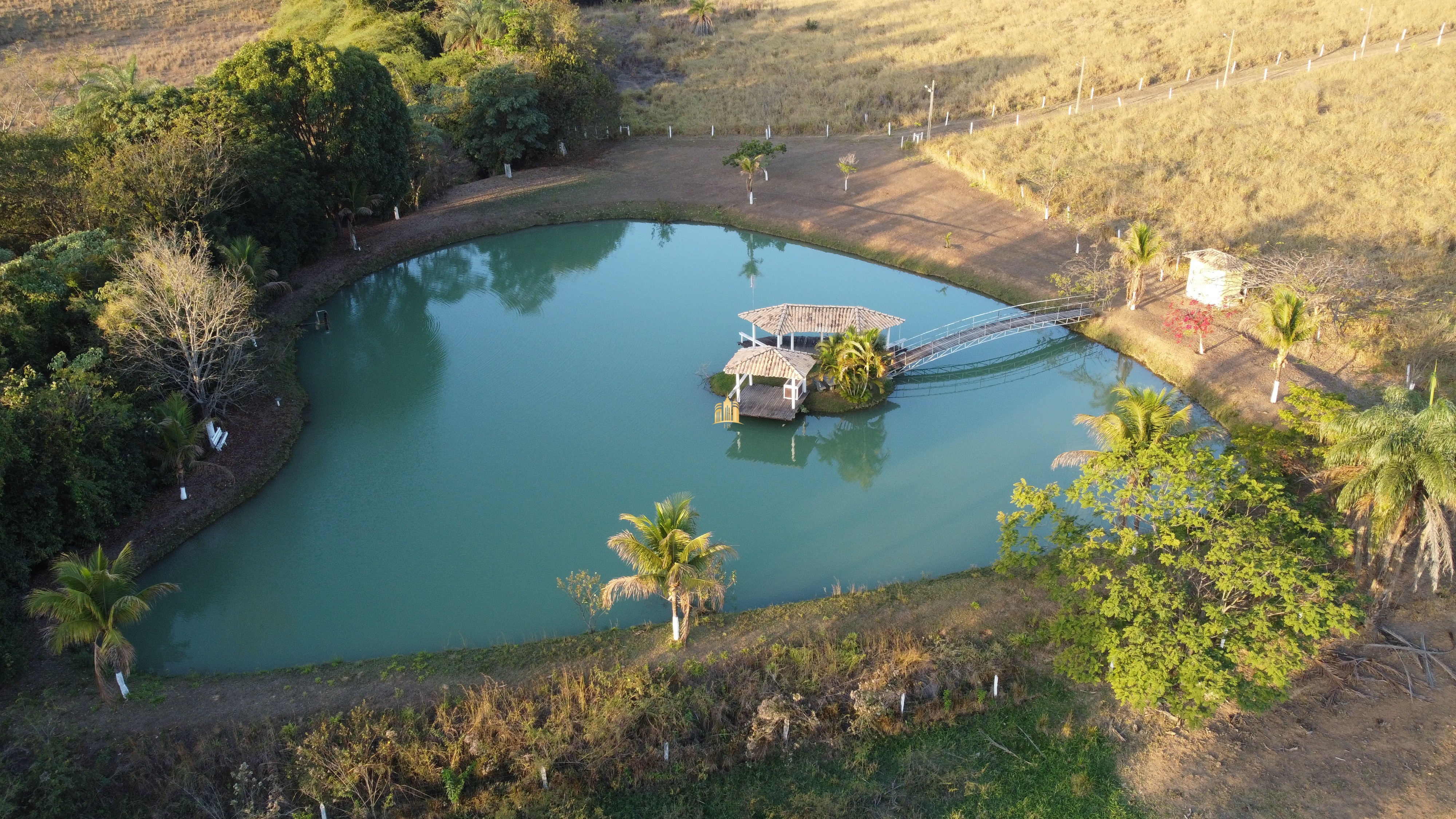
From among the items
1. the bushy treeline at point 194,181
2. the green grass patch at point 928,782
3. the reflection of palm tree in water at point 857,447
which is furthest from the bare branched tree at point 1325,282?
the bushy treeline at point 194,181

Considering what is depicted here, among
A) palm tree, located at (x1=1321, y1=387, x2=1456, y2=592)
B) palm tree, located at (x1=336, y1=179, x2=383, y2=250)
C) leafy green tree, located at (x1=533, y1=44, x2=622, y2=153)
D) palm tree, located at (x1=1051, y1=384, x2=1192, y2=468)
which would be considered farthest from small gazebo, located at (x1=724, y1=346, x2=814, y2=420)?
leafy green tree, located at (x1=533, y1=44, x2=622, y2=153)

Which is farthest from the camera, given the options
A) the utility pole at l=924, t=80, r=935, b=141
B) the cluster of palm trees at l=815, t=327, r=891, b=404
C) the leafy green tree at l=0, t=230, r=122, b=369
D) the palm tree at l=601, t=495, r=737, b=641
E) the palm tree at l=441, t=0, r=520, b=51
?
the palm tree at l=441, t=0, r=520, b=51

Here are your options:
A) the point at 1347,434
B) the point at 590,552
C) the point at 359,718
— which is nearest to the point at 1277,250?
the point at 1347,434

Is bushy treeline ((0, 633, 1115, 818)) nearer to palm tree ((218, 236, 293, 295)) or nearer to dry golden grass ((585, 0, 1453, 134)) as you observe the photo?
palm tree ((218, 236, 293, 295))

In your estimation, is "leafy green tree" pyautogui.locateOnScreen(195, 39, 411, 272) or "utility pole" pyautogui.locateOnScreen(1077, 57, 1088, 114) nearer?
"leafy green tree" pyautogui.locateOnScreen(195, 39, 411, 272)

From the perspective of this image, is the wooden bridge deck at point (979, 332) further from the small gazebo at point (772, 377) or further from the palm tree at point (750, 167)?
the palm tree at point (750, 167)

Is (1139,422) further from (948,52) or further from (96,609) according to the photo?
(948,52)
